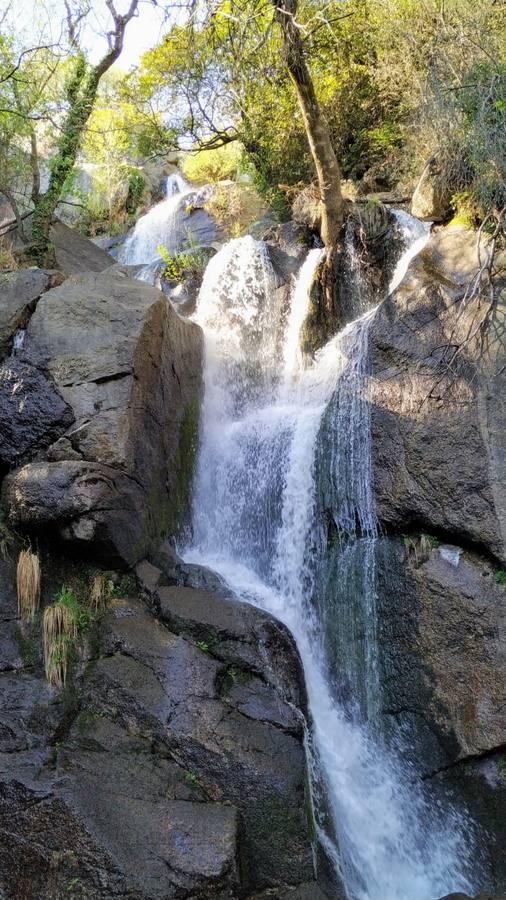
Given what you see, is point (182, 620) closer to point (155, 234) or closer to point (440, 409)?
point (440, 409)

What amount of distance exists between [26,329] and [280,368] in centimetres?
377

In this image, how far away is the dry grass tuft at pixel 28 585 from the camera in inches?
214

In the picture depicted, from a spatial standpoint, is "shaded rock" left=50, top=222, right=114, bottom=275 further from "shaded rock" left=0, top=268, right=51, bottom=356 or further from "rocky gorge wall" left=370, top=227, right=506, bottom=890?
"rocky gorge wall" left=370, top=227, right=506, bottom=890

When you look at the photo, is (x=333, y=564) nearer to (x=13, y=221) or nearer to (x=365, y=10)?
(x=13, y=221)

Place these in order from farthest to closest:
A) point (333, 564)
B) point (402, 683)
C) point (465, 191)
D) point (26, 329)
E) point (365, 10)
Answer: point (365, 10) → point (465, 191) → point (26, 329) → point (333, 564) → point (402, 683)

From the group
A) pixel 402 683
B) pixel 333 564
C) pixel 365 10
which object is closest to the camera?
pixel 402 683

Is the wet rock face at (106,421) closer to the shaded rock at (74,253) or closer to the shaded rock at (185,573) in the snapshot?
the shaded rock at (185,573)

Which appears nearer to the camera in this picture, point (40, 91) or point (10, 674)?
point (10, 674)

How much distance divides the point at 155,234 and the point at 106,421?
36.4 ft

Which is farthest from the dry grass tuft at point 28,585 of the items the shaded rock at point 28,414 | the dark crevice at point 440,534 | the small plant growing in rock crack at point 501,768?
the small plant growing in rock crack at point 501,768

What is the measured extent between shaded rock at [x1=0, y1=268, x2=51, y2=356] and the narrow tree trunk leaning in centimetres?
259

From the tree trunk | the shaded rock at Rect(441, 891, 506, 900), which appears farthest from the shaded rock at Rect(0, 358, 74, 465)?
the shaded rock at Rect(441, 891, 506, 900)

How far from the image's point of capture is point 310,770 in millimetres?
5086

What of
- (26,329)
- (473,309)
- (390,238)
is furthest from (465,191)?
(26,329)
